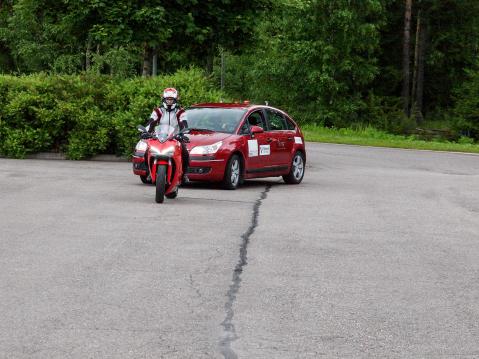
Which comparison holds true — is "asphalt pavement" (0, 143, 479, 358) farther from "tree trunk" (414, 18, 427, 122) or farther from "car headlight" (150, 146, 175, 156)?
"tree trunk" (414, 18, 427, 122)

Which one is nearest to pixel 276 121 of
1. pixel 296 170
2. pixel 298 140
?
pixel 298 140

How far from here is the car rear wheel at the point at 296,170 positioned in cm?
1984

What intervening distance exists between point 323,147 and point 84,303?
28895 millimetres

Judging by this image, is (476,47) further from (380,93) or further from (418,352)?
(418,352)

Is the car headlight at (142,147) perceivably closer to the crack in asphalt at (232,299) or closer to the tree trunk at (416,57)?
the crack in asphalt at (232,299)

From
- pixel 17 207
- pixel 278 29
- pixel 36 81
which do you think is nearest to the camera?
pixel 17 207

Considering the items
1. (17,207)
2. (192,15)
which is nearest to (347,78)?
(192,15)

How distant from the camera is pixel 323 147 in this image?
35625 millimetres

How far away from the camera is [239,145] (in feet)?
57.9

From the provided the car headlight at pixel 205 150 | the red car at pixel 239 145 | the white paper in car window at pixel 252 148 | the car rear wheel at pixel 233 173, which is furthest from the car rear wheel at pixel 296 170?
the car headlight at pixel 205 150

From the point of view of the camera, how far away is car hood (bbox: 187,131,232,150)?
56.5ft

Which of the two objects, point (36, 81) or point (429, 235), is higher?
point (36, 81)

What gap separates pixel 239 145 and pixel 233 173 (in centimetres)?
55

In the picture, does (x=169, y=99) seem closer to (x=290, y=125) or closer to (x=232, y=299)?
(x=290, y=125)
